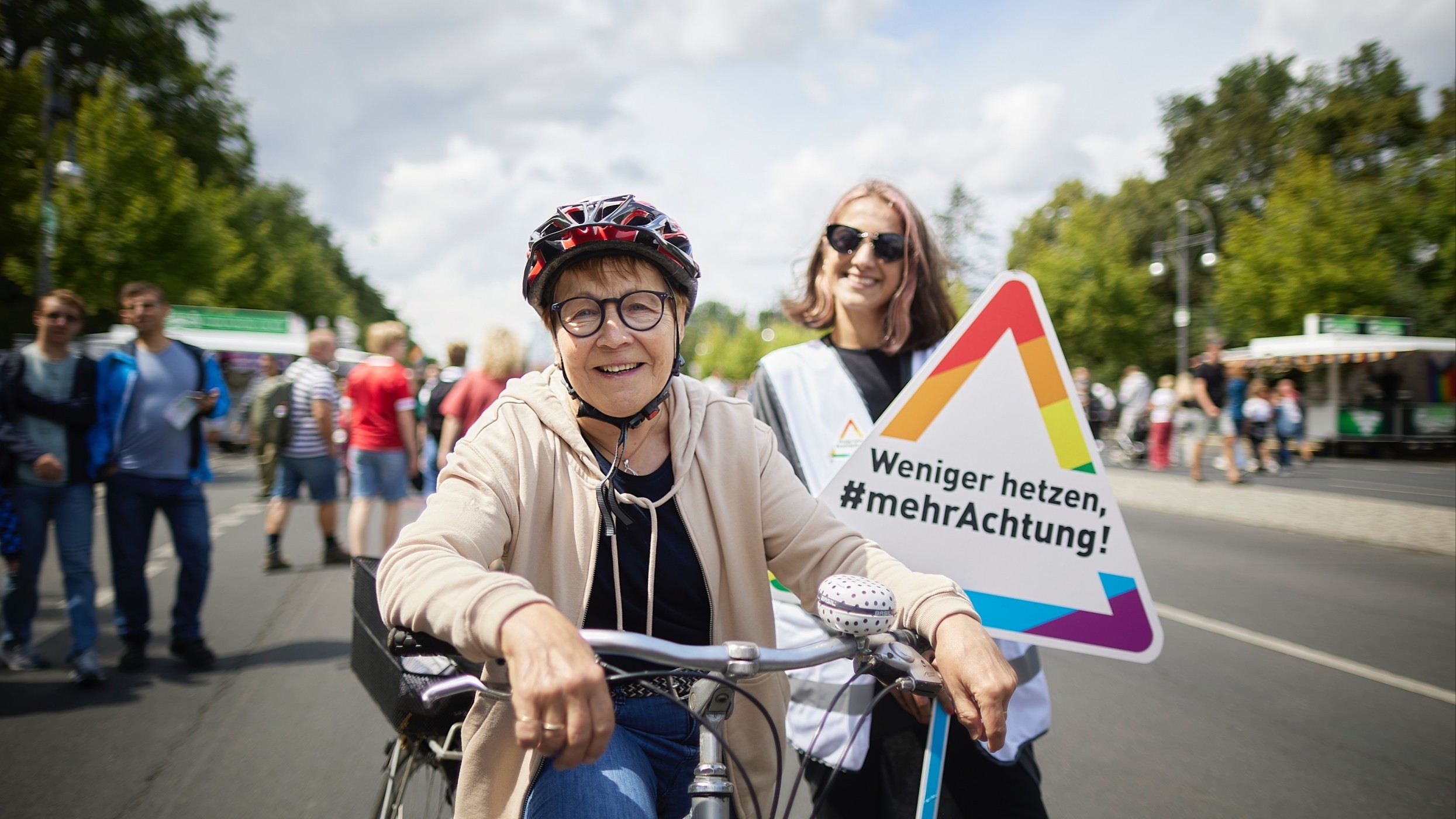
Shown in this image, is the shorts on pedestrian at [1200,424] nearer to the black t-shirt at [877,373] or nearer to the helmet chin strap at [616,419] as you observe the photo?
the black t-shirt at [877,373]

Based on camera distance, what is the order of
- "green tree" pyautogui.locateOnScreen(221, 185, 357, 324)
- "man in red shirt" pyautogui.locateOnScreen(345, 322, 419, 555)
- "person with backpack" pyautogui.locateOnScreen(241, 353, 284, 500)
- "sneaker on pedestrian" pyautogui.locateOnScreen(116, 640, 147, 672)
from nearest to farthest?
"sneaker on pedestrian" pyautogui.locateOnScreen(116, 640, 147, 672) < "man in red shirt" pyautogui.locateOnScreen(345, 322, 419, 555) < "person with backpack" pyautogui.locateOnScreen(241, 353, 284, 500) < "green tree" pyautogui.locateOnScreen(221, 185, 357, 324)

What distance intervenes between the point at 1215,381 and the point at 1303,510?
205 inches

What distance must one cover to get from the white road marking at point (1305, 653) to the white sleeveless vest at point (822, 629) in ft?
12.2

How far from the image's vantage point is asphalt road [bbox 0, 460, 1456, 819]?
3.31 metres

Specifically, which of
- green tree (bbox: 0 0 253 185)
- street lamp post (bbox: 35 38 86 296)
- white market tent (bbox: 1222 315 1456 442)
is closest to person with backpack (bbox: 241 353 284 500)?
street lamp post (bbox: 35 38 86 296)

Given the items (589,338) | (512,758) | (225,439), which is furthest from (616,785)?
(225,439)

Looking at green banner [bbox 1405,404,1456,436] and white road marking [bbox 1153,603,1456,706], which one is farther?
white road marking [bbox 1153,603,1456,706]

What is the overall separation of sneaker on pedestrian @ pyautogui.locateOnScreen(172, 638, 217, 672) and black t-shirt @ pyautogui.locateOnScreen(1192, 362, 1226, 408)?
14.5m

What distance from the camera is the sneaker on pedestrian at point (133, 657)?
16.1 ft

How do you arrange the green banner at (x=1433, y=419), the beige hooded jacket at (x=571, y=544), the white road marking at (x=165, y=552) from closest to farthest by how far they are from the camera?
the beige hooded jacket at (x=571, y=544)
the green banner at (x=1433, y=419)
the white road marking at (x=165, y=552)

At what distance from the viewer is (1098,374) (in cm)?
4278

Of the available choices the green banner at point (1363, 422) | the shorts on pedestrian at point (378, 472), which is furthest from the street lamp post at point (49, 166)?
the green banner at point (1363, 422)

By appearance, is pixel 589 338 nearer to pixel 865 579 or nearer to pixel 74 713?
pixel 865 579

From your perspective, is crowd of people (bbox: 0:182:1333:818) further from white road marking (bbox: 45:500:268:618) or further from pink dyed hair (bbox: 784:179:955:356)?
white road marking (bbox: 45:500:268:618)
